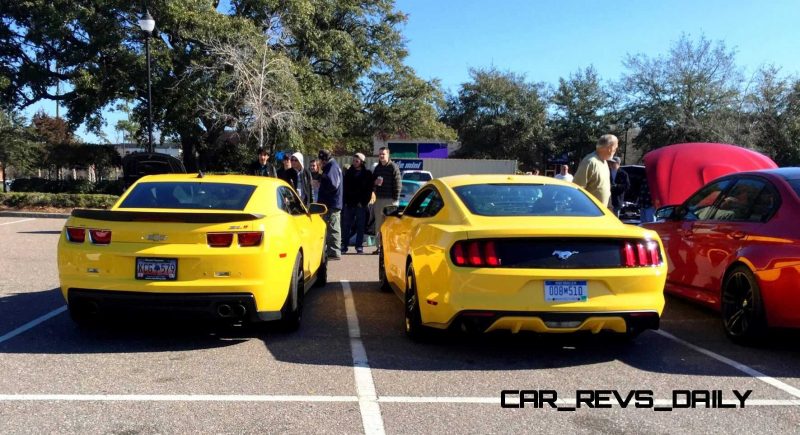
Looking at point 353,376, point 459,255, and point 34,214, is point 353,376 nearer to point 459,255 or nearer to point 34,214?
point 459,255

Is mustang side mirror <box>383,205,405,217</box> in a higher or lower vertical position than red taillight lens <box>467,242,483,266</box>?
higher

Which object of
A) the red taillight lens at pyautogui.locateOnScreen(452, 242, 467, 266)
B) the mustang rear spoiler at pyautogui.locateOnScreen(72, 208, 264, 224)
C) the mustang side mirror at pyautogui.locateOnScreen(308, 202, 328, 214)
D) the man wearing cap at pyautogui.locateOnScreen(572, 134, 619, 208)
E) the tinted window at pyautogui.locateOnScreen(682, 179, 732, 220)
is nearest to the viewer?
the red taillight lens at pyautogui.locateOnScreen(452, 242, 467, 266)

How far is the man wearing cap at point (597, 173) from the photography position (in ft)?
24.7

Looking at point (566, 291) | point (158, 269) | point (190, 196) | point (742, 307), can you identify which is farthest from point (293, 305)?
point (742, 307)

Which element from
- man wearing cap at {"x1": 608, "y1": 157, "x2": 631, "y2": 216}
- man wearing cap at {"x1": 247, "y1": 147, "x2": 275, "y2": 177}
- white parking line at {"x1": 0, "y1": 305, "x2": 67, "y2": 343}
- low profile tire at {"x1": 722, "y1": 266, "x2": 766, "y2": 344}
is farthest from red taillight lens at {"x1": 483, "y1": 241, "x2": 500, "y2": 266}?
man wearing cap at {"x1": 608, "y1": 157, "x2": 631, "y2": 216}

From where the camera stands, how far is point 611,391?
159 inches

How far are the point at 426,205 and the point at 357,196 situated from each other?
16.2ft

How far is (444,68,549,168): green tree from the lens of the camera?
1868 inches

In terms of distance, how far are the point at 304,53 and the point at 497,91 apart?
2238cm

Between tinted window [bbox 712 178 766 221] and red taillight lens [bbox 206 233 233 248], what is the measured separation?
4.36 meters

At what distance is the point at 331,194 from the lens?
391 inches

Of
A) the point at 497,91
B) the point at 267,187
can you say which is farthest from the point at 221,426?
the point at 497,91

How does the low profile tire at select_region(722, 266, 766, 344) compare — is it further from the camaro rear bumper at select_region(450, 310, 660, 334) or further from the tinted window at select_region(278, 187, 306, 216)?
the tinted window at select_region(278, 187, 306, 216)

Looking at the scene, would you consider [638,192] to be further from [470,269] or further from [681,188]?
[470,269]
